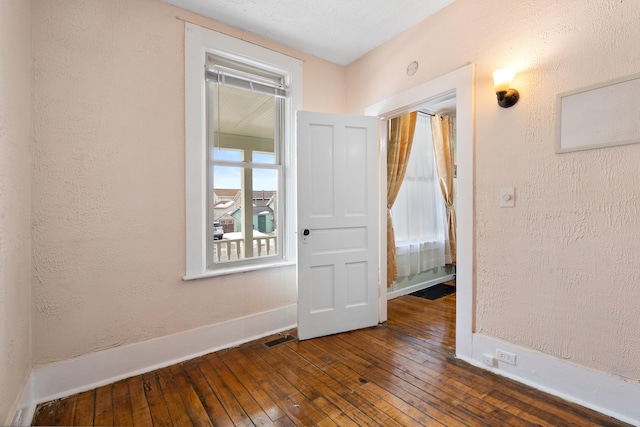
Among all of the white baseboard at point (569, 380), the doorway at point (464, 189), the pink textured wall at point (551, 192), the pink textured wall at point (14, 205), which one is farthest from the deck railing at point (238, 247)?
the white baseboard at point (569, 380)

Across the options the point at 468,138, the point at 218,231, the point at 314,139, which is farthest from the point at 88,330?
the point at 468,138

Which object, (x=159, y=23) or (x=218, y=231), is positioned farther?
(x=218, y=231)

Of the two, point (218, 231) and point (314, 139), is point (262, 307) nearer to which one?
point (218, 231)

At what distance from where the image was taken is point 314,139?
265cm

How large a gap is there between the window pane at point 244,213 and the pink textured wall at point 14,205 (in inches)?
46.3

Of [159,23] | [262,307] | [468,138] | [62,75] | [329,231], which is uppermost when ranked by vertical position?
[159,23]

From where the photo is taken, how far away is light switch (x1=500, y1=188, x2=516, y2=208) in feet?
6.40

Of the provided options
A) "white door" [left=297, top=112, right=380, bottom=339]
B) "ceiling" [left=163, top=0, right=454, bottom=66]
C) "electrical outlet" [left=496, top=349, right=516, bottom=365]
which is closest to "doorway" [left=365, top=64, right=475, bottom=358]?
"electrical outlet" [left=496, top=349, right=516, bottom=365]

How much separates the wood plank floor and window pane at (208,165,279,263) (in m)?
0.88

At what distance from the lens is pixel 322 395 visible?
1825 mm

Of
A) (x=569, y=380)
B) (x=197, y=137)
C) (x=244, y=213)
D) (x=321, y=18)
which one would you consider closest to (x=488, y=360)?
(x=569, y=380)

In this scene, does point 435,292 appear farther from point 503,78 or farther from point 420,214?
point 503,78

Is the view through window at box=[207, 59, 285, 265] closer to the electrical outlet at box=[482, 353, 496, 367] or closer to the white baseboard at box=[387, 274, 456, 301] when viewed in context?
the white baseboard at box=[387, 274, 456, 301]

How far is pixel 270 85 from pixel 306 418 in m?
2.68
